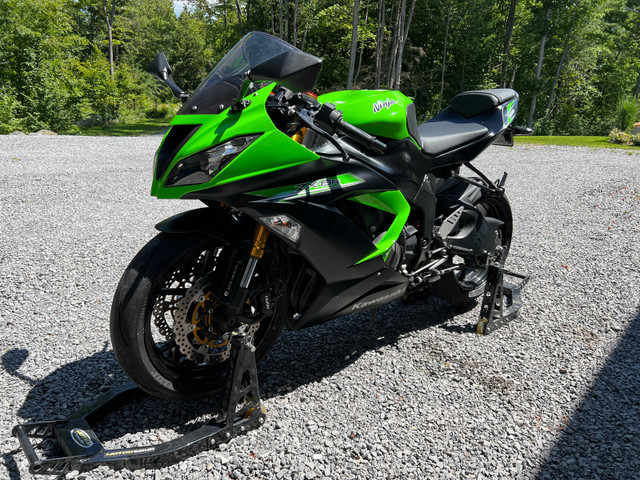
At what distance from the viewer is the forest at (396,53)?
19.2 m

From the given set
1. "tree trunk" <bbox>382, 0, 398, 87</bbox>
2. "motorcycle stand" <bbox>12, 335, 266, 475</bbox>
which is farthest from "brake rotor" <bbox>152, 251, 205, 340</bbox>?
"tree trunk" <bbox>382, 0, 398, 87</bbox>

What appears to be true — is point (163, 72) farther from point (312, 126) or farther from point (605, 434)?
point (605, 434)

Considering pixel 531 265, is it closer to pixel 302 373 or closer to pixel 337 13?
pixel 302 373

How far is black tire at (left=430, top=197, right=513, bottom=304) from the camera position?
3.58m

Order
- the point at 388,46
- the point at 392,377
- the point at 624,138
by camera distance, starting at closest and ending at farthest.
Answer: the point at 392,377, the point at 624,138, the point at 388,46

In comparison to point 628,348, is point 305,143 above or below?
above

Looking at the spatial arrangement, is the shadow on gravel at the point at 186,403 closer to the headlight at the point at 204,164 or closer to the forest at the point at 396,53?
the headlight at the point at 204,164

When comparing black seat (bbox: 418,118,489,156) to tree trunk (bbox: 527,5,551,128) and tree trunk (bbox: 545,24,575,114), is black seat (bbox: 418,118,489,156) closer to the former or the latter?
tree trunk (bbox: 527,5,551,128)

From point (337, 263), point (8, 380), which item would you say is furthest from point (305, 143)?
point (8, 380)

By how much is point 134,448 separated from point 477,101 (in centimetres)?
307

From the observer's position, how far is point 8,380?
8.76 feet

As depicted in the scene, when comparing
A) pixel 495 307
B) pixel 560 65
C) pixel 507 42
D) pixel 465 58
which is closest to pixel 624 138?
pixel 560 65

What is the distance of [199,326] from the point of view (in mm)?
2342

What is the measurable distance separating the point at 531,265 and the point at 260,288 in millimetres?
3459
